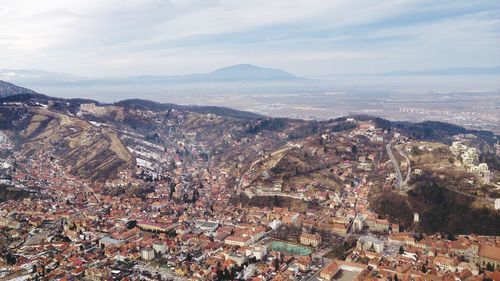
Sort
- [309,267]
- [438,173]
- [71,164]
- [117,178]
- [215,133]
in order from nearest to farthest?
[309,267]
[438,173]
[117,178]
[71,164]
[215,133]

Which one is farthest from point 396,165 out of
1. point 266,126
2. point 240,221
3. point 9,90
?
point 9,90

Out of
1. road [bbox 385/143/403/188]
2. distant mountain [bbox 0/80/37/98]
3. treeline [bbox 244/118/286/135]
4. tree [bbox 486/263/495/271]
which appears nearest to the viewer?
tree [bbox 486/263/495/271]

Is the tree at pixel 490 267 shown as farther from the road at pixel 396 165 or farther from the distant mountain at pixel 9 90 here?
the distant mountain at pixel 9 90

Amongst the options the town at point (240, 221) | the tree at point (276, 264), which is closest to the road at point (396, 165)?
the town at point (240, 221)

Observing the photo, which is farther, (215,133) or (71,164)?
(215,133)

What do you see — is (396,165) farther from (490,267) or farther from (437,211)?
(490,267)

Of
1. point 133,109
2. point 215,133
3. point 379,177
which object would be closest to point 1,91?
point 133,109

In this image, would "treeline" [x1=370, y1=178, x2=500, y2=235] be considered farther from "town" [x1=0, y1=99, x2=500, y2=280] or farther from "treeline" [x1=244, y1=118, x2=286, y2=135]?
"treeline" [x1=244, y1=118, x2=286, y2=135]

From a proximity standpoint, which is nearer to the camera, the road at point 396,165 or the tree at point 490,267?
the tree at point 490,267

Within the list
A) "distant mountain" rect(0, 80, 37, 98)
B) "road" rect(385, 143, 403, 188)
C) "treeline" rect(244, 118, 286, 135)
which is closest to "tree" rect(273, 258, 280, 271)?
"road" rect(385, 143, 403, 188)

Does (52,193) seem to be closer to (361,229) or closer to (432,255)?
(361,229)

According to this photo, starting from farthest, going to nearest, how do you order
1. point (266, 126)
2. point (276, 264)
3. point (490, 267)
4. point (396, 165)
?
1. point (266, 126)
2. point (396, 165)
3. point (276, 264)
4. point (490, 267)
